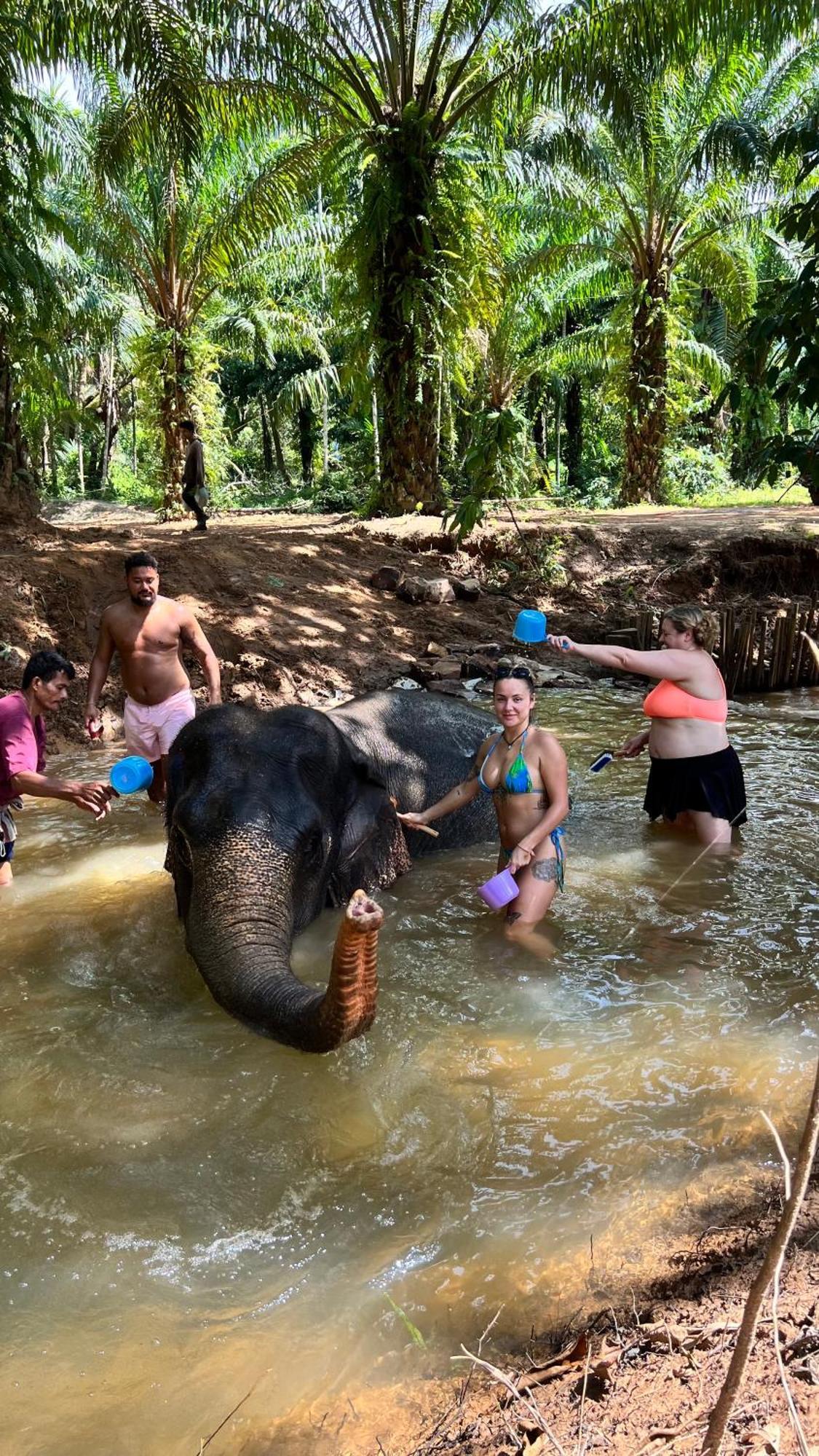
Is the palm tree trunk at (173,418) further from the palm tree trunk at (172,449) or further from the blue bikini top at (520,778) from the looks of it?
the blue bikini top at (520,778)

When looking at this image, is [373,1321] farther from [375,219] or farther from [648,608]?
[375,219]

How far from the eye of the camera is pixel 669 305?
20516 mm

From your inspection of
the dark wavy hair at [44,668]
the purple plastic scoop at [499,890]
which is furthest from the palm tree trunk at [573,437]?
the purple plastic scoop at [499,890]

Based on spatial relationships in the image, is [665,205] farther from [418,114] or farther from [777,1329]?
[777,1329]

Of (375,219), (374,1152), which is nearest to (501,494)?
(375,219)

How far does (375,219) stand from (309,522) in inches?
231

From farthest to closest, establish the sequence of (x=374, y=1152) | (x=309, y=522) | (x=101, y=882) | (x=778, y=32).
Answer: (x=309, y=522) < (x=778, y=32) < (x=101, y=882) < (x=374, y=1152)

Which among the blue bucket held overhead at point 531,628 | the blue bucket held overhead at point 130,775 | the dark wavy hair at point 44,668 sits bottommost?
the blue bucket held overhead at point 130,775

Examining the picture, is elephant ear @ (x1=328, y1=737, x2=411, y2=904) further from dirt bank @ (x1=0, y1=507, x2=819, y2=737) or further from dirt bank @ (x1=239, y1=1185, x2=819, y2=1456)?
dirt bank @ (x1=0, y1=507, x2=819, y2=737)

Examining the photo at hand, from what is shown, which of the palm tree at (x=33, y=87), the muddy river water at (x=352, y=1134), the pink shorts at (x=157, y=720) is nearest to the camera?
the muddy river water at (x=352, y=1134)

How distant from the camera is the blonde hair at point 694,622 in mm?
6109

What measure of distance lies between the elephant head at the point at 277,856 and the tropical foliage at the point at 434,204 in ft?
9.31

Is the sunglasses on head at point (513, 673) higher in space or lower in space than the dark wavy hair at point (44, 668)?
lower

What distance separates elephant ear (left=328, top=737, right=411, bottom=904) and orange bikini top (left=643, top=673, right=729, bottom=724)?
1.82m
